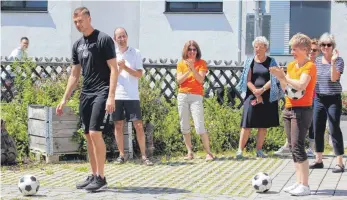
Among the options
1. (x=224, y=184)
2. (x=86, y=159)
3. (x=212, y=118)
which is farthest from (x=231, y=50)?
(x=224, y=184)

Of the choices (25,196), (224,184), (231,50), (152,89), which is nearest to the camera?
(25,196)

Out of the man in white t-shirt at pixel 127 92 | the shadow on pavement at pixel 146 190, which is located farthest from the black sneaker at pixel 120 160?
the shadow on pavement at pixel 146 190

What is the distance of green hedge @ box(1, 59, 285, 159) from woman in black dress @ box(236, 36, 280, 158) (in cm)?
96

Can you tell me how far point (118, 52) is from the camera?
404 inches

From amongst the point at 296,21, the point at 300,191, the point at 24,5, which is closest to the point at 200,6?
the point at 296,21

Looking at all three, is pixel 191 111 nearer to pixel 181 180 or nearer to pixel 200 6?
pixel 181 180

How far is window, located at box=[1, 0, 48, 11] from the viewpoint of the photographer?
69.6 feet

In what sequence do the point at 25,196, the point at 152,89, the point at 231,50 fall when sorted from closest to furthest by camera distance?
1. the point at 25,196
2. the point at 152,89
3. the point at 231,50

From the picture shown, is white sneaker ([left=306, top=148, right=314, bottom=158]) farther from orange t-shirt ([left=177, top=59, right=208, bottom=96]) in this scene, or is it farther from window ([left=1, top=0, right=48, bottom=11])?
window ([left=1, top=0, right=48, bottom=11])

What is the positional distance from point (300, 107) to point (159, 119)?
158 inches

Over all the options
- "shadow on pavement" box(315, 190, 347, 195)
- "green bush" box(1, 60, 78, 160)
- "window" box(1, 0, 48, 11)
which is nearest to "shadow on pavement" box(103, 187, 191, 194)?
"shadow on pavement" box(315, 190, 347, 195)

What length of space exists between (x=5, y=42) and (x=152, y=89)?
428 inches

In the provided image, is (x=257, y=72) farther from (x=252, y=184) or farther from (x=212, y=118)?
(x=252, y=184)

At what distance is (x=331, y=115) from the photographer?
362 inches
